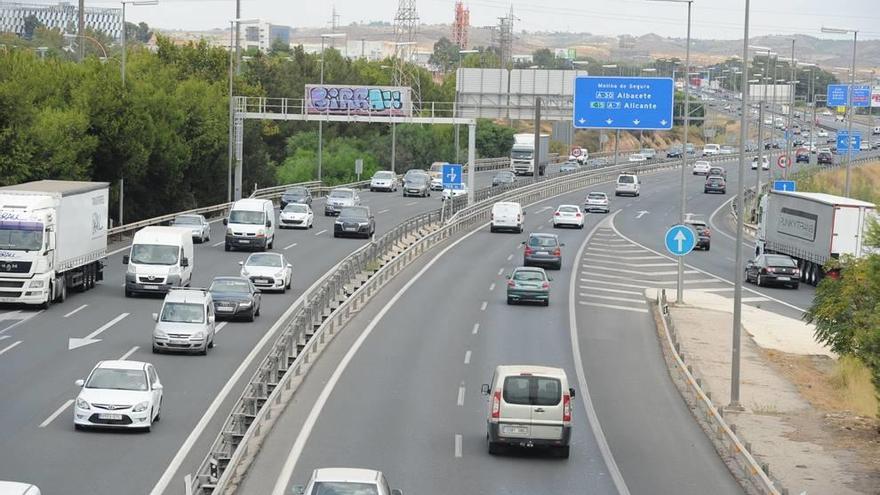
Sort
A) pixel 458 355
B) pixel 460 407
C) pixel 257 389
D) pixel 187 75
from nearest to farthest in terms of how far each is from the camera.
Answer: pixel 257 389 → pixel 460 407 → pixel 458 355 → pixel 187 75

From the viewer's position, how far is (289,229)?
73.1 meters

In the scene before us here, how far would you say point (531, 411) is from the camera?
86.4 feet

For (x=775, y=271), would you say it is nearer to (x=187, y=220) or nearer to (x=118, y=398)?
(x=187, y=220)

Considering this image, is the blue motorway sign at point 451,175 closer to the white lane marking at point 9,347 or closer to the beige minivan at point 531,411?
the white lane marking at point 9,347

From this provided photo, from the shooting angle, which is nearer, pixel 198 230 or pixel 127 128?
pixel 198 230

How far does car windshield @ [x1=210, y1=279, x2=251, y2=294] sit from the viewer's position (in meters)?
43.3

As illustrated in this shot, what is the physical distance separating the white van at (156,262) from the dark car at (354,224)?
70.3ft

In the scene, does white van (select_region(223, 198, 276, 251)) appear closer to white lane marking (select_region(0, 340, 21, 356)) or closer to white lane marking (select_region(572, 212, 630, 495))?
white lane marking (select_region(572, 212, 630, 495))

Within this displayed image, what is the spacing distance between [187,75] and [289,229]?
43355mm

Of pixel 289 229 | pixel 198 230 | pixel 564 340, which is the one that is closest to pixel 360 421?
pixel 564 340

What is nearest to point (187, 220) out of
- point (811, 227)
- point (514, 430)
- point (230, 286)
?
point (230, 286)

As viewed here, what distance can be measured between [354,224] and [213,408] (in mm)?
38471

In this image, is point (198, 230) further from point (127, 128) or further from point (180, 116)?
point (180, 116)

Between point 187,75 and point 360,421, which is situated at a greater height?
point 187,75
